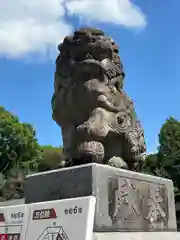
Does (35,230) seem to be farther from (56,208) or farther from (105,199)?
(105,199)

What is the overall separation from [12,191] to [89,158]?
68.2ft

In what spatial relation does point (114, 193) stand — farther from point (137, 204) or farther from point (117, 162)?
point (117, 162)

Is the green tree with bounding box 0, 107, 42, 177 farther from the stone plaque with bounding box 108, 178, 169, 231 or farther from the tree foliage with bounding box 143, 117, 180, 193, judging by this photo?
the stone plaque with bounding box 108, 178, 169, 231

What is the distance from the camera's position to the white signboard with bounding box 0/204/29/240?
11.9ft

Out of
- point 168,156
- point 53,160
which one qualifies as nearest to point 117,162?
point 53,160

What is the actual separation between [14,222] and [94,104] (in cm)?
203

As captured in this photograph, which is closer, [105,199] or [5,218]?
[5,218]

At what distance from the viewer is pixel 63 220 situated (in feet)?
11.1

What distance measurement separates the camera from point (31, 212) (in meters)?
3.64

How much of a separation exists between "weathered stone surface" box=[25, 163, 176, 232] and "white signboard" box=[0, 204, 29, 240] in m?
0.84

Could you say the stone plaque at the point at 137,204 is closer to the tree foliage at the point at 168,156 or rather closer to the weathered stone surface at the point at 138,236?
the weathered stone surface at the point at 138,236

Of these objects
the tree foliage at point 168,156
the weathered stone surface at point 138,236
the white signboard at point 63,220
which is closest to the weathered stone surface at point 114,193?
the weathered stone surface at point 138,236

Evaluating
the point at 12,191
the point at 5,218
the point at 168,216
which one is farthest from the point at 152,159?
the point at 5,218

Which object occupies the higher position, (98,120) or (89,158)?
(98,120)
